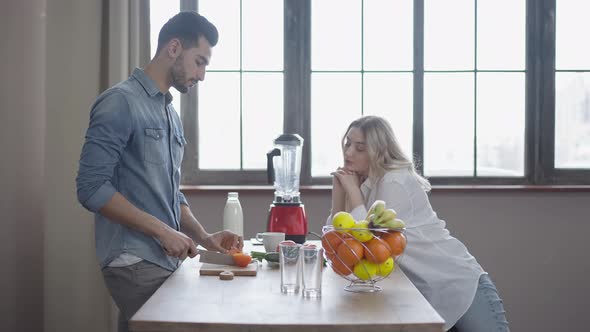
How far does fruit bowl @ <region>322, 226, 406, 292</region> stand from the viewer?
6.47 feet

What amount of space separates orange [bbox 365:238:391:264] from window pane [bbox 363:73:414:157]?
2.19m

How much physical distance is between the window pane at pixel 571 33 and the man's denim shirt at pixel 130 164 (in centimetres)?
246

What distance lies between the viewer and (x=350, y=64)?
13.5 ft

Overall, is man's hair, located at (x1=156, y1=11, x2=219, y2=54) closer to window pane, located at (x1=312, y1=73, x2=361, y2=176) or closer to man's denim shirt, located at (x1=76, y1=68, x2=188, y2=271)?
man's denim shirt, located at (x1=76, y1=68, x2=188, y2=271)

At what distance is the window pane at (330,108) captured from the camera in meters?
4.12

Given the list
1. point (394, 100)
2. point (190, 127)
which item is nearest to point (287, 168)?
point (190, 127)

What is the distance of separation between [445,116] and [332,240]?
226cm

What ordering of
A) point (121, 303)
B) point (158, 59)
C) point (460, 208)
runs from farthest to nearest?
1. point (460, 208)
2. point (158, 59)
3. point (121, 303)

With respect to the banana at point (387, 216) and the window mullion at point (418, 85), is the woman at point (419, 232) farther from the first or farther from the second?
the window mullion at point (418, 85)

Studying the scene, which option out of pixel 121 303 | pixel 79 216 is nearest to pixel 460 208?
pixel 79 216

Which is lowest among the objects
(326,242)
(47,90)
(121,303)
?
(121,303)

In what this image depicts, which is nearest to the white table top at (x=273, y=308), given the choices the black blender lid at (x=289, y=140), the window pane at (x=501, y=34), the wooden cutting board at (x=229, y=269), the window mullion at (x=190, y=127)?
the wooden cutting board at (x=229, y=269)

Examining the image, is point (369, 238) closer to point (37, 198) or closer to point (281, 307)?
point (281, 307)

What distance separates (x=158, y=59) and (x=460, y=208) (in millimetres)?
1974
